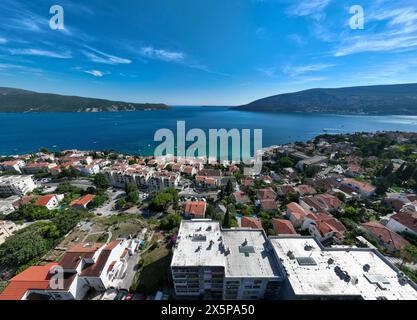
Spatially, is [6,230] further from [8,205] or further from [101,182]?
[101,182]

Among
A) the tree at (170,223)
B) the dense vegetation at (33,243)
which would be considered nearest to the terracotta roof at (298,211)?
the tree at (170,223)

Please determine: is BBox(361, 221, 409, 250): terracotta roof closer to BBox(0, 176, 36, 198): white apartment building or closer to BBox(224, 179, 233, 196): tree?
BBox(224, 179, 233, 196): tree

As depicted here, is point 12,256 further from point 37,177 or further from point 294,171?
point 294,171

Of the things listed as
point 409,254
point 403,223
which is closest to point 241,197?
point 409,254

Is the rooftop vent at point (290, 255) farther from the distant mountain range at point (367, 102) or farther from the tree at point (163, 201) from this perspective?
the distant mountain range at point (367, 102)

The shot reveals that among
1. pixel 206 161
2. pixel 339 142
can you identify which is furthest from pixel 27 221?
pixel 339 142
